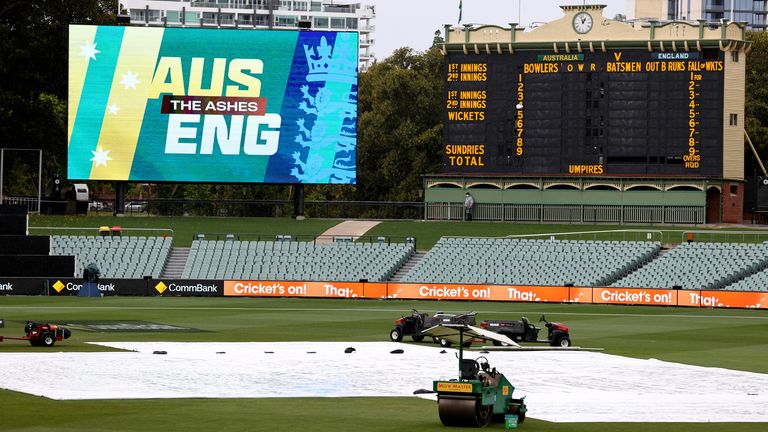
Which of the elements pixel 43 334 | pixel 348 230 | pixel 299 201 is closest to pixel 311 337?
pixel 43 334

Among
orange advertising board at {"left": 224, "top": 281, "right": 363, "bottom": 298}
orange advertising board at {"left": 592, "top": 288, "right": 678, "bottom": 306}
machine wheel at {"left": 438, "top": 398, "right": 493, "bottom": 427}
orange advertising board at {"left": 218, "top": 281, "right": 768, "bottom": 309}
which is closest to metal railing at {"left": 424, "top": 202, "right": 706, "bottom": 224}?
orange advertising board at {"left": 592, "top": 288, "right": 678, "bottom": 306}

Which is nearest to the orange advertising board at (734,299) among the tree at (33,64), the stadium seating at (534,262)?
the stadium seating at (534,262)

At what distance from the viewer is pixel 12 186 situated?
11444 cm

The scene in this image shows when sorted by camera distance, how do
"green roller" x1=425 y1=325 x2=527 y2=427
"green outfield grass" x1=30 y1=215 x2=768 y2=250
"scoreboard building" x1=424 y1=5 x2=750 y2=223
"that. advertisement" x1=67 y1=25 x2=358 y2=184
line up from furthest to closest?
"that. advertisement" x1=67 y1=25 x2=358 y2=184 < "green outfield grass" x1=30 y1=215 x2=768 y2=250 < "scoreboard building" x1=424 y1=5 x2=750 y2=223 < "green roller" x1=425 y1=325 x2=527 y2=427

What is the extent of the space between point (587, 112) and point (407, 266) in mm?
11853

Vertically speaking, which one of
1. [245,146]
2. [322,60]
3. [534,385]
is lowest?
[534,385]

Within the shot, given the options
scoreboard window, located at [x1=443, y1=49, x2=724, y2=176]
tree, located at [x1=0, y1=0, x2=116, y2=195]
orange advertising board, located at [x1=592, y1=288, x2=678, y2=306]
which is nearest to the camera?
orange advertising board, located at [x1=592, y1=288, x2=678, y2=306]

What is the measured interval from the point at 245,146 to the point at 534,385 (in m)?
46.6

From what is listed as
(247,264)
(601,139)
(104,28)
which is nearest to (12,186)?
(104,28)

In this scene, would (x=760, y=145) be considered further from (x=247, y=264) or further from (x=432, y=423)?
(x=432, y=423)

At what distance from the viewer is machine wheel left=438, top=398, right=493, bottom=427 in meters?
21.5

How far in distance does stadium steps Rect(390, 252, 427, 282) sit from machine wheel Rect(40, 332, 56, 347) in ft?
96.0

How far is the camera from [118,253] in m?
65.6

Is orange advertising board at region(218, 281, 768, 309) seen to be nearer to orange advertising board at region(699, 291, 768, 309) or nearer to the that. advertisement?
orange advertising board at region(699, 291, 768, 309)
